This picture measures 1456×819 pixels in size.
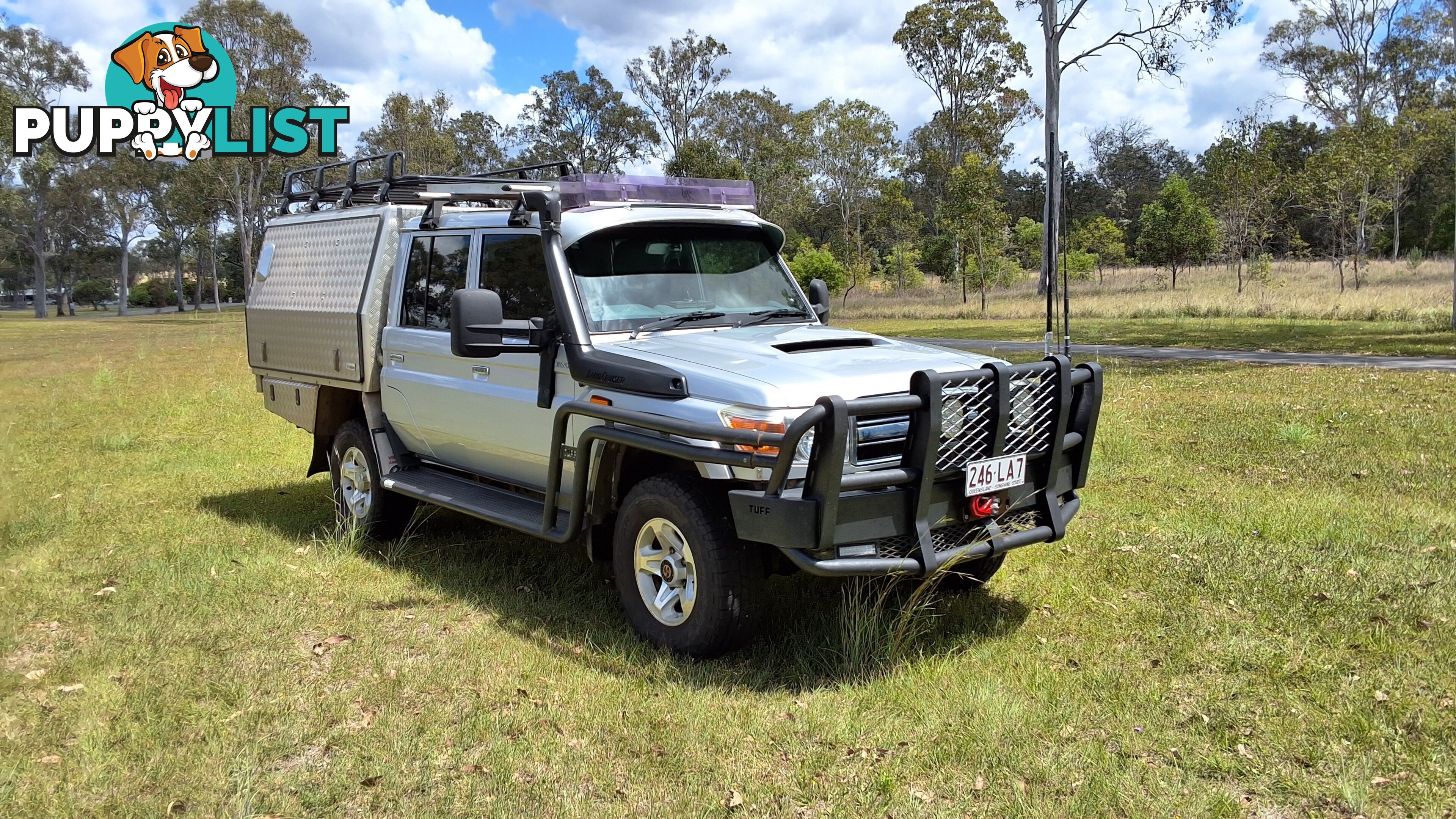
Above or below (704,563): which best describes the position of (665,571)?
below

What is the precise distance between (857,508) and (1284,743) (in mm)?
1807

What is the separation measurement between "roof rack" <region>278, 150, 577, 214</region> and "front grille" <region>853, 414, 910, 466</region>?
2.60 metres

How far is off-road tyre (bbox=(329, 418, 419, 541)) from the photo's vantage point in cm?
696

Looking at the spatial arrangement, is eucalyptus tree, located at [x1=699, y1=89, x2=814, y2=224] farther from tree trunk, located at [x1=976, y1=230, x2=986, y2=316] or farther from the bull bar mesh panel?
the bull bar mesh panel

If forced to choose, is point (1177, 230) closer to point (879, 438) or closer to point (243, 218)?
point (879, 438)

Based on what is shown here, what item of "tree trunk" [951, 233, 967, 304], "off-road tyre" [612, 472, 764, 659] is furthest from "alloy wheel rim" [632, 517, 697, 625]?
"tree trunk" [951, 233, 967, 304]

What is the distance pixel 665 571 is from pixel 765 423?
0.96 meters

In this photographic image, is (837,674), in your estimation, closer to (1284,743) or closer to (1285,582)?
(1284,743)

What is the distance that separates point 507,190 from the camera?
22.7ft

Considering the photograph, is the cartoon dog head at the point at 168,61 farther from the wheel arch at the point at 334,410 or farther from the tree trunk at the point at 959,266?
the wheel arch at the point at 334,410

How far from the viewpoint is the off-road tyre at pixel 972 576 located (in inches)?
225

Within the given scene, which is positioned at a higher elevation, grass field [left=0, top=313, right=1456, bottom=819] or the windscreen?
the windscreen

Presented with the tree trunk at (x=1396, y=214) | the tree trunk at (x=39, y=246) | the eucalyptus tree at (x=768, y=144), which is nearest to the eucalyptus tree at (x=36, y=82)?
the tree trunk at (x=39, y=246)

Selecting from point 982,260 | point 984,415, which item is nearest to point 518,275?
point 984,415
